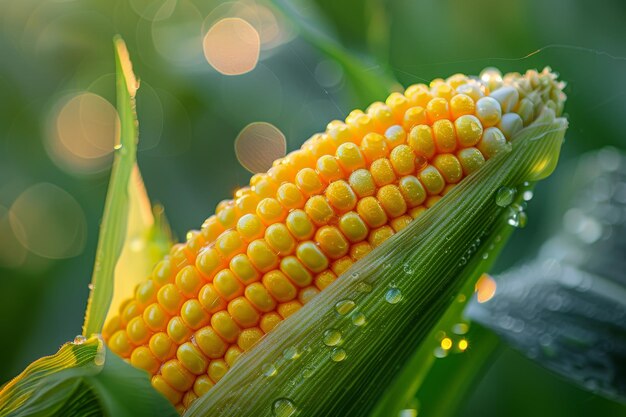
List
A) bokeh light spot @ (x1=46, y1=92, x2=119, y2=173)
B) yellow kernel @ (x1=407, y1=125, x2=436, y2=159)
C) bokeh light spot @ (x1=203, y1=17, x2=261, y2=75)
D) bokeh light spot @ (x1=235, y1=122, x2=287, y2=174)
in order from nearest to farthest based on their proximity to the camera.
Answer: yellow kernel @ (x1=407, y1=125, x2=436, y2=159) → bokeh light spot @ (x1=235, y1=122, x2=287, y2=174) → bokeh light spot @ (x1=203, y1=17, x2=261, y2=75) → bokeh light spot @ (x1=46, y1=92, x2=119, y2=173)

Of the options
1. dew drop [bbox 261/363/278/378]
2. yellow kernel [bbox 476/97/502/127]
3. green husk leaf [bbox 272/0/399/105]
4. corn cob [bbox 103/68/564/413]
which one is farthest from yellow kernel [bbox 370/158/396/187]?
green husk leaf [bbox 272/0/399/105]

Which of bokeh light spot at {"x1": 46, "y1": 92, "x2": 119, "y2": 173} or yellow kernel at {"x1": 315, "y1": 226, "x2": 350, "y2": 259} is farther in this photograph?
bokeh light spot at {"x1": 46, "y1": 92, "x2": 119, "y2": 173}

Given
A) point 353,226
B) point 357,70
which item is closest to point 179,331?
point 353,226

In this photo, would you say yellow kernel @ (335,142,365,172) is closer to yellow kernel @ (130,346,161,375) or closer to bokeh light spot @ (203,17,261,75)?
yellow kernel @ (130,346,161,375)

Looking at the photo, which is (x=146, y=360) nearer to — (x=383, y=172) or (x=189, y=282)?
(x=189, y=282)

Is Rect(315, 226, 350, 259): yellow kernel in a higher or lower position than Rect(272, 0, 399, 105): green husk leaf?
lower

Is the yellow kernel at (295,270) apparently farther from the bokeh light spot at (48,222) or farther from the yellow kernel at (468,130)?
the bokeh light spot at (48,222)
